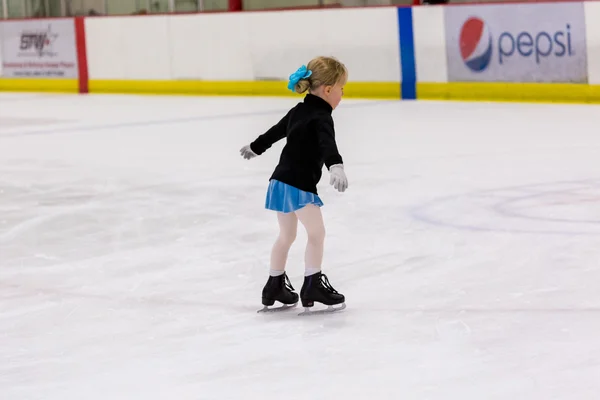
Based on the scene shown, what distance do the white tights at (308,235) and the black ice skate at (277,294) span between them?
39mm

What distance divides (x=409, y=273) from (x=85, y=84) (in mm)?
12170

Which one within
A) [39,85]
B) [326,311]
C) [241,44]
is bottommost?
[326,311]

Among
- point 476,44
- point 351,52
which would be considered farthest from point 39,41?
point 476,44

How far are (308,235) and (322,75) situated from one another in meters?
0.50

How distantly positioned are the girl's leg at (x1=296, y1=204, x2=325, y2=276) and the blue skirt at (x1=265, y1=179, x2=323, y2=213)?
0.08 feet

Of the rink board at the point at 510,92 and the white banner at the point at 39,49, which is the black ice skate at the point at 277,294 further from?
the white banner at the point at 39,49

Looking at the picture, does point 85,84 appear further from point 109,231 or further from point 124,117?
point 109,231

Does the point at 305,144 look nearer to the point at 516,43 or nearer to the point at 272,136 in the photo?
the point at 272,136

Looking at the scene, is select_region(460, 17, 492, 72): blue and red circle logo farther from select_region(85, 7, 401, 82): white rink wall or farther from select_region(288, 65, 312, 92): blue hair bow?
select_region(288, 65, 312, 92): blue hair bow

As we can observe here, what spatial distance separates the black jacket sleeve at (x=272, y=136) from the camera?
154 inches

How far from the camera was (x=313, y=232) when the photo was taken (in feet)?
12.7

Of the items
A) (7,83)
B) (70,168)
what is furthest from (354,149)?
(7,83)

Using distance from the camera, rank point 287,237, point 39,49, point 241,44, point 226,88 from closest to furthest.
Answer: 1. point 287,237
2. point 241,44
3. point 226,88
4. point 39,49

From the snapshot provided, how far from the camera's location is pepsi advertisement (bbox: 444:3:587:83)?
1125cm
